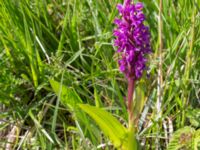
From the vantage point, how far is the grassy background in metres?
1.28

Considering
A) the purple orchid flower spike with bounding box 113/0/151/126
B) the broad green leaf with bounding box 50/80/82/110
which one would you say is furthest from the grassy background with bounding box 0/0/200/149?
the purple orchid flower spike with bounding box 113/0/151/126

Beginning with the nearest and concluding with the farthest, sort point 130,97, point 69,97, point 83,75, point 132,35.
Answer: point 132,35 < point 130,97 < point 69,97 < point 83,75

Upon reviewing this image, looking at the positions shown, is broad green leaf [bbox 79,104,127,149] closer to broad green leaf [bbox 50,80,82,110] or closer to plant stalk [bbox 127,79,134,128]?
plant stalk [bbox 127,79,134,128]

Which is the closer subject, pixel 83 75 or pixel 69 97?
pixel 69 97

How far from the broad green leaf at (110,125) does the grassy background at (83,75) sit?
7 cm

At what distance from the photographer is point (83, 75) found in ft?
4.57

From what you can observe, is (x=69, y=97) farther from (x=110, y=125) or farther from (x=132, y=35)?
(x=132, y=35)

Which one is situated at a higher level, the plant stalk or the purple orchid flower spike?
the purple orchid flower spike

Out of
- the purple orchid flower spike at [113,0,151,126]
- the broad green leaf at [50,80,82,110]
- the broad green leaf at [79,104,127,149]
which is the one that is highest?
the purple orchid flower spike at [113,0,151,126]

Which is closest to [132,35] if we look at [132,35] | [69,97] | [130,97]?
[132,35]

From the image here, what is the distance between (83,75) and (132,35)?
1.33ft

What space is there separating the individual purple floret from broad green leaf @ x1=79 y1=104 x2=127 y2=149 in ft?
0.46

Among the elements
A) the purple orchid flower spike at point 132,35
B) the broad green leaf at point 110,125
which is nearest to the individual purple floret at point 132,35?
the purple orchid flower spike at point 132,35

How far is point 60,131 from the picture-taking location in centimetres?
139
